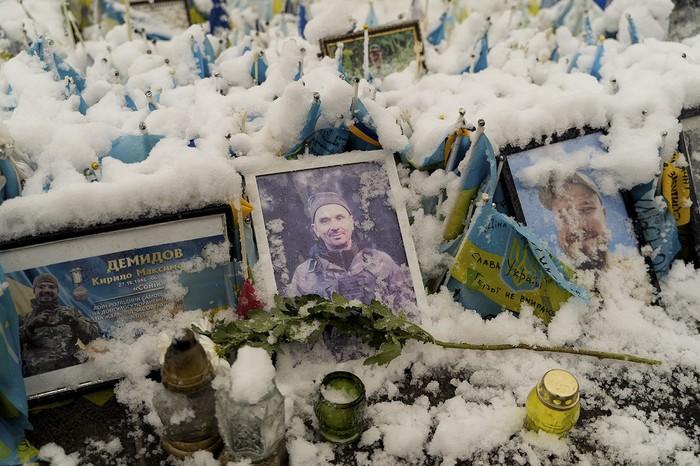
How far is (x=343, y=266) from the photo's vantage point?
128 centimetres

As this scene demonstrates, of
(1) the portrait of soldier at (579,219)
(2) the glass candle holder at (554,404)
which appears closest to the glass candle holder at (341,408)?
(2) the glass candle holder at (554,404)

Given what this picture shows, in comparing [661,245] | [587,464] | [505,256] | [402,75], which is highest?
[402,75]

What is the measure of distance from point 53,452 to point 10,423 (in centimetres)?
9

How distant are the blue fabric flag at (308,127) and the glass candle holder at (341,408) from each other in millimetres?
508

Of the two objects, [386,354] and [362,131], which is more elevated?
[362,131]

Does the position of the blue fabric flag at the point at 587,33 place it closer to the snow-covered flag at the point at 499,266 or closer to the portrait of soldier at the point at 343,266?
the snow-covered flag at the point at 499,266

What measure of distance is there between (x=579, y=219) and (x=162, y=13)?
162cm

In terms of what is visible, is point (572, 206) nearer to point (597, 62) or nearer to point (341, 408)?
point (597, 62)

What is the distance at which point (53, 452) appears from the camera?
41.9 inches

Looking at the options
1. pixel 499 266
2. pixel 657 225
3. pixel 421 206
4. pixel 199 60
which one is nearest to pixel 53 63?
pixel 199 60

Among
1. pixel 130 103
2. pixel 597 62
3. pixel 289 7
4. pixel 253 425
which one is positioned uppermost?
pixel 289 7

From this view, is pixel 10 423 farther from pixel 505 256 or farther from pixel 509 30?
pixel 509 30

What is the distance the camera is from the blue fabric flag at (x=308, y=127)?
1289 millimetres

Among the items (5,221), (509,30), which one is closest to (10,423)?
(5,221)
